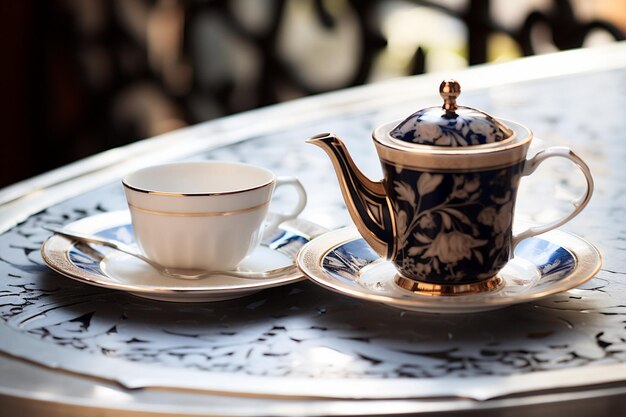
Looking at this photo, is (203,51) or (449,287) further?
(203,51)

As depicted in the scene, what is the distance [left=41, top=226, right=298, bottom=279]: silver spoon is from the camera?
0.59 meters

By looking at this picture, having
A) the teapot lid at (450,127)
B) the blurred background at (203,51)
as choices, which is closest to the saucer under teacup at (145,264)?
the teapot lid at (450,127)

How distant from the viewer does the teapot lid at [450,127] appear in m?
0.54

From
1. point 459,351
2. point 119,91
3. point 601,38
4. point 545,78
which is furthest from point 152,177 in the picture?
point 601,38

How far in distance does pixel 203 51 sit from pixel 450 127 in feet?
4.32

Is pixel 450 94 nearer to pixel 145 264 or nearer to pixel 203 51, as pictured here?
pixel 145 264

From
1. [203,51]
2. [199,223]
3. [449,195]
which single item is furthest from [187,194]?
[203,51]

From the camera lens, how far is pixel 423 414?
0.44m

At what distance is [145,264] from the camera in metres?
0.62

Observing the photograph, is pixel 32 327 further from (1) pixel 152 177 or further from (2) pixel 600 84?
(2) pixel 600 84

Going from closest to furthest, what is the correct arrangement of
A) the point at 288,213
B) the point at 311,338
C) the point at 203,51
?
the point at 311,338 < the point at 288,213 < the point at 203,51

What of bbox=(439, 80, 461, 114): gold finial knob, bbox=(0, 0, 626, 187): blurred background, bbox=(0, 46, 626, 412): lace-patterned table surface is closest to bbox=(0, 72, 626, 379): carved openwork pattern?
bbox=(0, 46, 626, 412): lace-patterned table surface

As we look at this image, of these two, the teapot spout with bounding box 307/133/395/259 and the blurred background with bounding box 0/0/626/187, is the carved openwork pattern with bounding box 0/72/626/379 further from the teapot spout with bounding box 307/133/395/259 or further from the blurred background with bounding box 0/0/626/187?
the blurred background with bounding box 0/0/626/187

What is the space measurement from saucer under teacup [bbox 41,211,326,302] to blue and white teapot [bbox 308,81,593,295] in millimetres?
68
